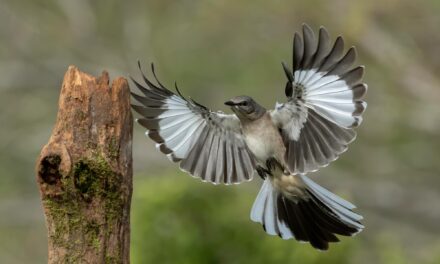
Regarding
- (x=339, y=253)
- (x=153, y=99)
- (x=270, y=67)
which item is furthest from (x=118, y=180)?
(x=270, y=67)

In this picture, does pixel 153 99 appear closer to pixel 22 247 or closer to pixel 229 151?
pixel 229 151

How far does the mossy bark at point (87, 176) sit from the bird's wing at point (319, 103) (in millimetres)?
1238

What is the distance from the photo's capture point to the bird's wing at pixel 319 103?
19.9ft

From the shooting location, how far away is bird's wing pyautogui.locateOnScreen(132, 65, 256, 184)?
654 cm

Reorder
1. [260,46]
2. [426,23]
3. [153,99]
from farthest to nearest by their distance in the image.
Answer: [260,46] → [426,23] → [153,99]

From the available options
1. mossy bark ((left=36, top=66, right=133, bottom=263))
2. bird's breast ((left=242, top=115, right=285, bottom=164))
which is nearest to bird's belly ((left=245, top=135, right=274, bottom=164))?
bird's breast ((left=242, top=115, right=285, bottom=164))

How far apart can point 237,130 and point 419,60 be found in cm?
811

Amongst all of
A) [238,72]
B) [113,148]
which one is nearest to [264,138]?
[113,148]

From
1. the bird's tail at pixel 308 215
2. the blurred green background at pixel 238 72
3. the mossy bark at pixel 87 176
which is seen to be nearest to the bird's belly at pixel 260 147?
the bird's tail at pixel 308 215

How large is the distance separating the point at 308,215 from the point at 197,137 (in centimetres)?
93

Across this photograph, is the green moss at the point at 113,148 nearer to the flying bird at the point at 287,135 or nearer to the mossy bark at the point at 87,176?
the mossy bark at the point at 87,176

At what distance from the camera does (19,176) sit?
687 inches

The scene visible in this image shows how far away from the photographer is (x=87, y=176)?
5.01m

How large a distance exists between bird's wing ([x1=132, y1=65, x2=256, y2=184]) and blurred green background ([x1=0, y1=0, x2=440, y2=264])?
22.3 ft
